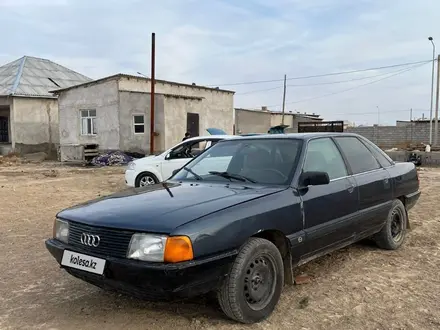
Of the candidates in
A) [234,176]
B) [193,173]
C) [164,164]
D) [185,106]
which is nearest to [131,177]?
[164,164]

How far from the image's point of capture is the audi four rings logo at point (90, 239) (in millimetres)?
3127

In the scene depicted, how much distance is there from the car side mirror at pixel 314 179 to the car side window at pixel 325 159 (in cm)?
18

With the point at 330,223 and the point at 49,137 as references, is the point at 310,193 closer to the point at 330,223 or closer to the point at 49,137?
the point at 330,223

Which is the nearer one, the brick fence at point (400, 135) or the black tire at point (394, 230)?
the black tire at point (394, 230)

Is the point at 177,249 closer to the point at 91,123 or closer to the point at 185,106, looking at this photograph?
the point at 185,106

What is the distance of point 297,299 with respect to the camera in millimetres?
3738

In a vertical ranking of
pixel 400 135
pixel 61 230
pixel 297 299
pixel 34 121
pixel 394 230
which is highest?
pixel 34 121

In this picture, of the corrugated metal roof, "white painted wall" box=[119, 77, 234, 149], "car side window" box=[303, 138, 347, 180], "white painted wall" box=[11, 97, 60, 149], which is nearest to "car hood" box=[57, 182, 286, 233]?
"car side window" box=[303, 138, 347, 180]

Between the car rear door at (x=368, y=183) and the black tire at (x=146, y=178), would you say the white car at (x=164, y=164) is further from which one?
the car rear door at (x=368, y=183)

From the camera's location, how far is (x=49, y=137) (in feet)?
85.9

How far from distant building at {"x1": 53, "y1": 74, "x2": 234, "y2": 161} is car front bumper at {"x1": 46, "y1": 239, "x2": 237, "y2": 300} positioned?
737 inches

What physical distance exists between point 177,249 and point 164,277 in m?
0.20

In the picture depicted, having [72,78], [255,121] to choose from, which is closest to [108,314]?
[72,78]

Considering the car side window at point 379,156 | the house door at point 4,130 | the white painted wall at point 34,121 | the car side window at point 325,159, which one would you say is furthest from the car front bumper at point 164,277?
the house door at point 4,130
